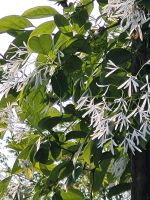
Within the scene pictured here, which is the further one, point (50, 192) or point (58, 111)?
point (50, 192)

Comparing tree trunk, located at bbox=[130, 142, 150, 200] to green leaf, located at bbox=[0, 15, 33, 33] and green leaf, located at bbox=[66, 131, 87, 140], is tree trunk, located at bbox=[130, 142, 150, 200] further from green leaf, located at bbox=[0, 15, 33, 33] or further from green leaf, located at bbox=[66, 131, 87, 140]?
green leaf, located at bbox=[0, 15, 33, 33]

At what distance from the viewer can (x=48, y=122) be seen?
1127 mm

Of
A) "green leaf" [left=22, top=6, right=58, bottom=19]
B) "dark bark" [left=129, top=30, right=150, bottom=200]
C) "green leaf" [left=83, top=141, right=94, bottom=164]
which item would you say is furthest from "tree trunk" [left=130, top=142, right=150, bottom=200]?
"green leaf" [left=22, top=6, right=58, bottom=19]

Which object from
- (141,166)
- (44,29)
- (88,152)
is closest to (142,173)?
(141,166)

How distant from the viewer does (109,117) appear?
3.05 ft

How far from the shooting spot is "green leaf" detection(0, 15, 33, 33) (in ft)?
3.69

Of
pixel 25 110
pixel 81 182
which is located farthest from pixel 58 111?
pixel 81 182

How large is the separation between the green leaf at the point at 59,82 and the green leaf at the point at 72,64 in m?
0.02

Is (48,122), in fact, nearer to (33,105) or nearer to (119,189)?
(33,105)

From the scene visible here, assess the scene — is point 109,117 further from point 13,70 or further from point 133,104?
point 13,70

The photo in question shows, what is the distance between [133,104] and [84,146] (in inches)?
10.3

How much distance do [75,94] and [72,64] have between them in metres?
0.11

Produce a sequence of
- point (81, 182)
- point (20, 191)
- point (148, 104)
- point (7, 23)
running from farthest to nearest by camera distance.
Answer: point (81, 182)
point (20, 191)
point (7, 23)
point (148, 104)

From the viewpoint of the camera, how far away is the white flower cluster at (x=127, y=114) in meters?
0.90
